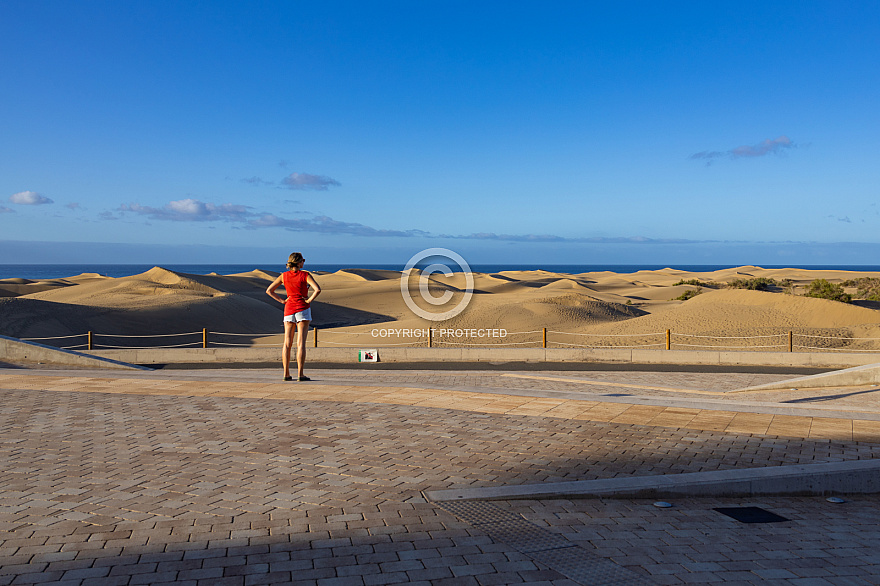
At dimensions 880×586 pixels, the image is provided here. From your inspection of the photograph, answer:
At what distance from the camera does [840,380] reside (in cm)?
1073

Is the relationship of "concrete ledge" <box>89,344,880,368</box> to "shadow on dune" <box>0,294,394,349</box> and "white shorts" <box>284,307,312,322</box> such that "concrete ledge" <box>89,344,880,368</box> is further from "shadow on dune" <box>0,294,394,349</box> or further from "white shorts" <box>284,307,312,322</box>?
"shadow on dune" <box>0,294,394,349</box>

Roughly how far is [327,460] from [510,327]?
24354mm

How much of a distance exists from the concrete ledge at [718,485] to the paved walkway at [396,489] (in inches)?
4.2

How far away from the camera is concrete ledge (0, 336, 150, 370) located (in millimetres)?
14219

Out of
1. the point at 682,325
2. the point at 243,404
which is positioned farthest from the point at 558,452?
the point at 682,325

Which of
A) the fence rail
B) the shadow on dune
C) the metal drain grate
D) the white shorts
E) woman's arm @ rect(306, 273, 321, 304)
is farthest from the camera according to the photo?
the shadow on dune

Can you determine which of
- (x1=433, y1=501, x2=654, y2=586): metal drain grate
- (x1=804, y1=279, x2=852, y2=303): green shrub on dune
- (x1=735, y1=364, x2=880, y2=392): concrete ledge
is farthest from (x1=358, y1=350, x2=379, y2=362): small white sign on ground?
(x1=804, y1=279, x2=852, y2=303): green shrub on dune

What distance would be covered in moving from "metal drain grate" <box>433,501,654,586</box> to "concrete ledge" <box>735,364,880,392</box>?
8459 millimetres

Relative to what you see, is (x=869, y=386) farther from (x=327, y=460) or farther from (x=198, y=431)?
(x=198, y=431)

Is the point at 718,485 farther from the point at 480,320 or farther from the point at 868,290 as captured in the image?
the point at 868,290

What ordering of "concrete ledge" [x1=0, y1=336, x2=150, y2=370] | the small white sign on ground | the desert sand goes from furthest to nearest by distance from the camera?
the desert sand
the small white sign on ground
"concrete ledge" [x1=0, y1=336, x2=150, y2=370]

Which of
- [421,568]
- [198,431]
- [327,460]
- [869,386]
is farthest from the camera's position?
[869,386]

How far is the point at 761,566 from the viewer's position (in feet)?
12.4

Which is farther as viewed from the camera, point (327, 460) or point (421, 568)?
point (327, 460)
